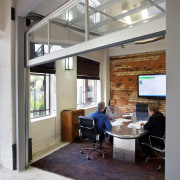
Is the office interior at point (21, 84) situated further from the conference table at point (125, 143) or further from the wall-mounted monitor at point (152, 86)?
the wall-mounted monitor at point (152, 86)

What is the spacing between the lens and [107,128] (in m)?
3.11

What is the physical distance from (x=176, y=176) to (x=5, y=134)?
2982mm

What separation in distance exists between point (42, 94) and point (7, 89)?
121 cm

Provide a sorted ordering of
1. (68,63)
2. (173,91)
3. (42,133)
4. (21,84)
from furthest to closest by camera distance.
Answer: (68,63), (42,133), (21,84), (173,91)

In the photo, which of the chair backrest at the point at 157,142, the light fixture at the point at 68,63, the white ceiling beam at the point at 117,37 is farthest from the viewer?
the light fixture at the point at 68,63

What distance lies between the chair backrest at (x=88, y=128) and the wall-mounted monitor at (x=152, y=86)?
127 inches

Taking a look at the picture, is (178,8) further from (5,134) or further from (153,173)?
(5,134)

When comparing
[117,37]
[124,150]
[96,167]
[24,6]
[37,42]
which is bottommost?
[96,167]

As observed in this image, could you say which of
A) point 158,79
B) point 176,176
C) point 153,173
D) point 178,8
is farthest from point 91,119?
point 158,79

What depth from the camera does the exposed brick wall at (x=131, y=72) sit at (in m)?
5.59

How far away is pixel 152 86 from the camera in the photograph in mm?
5613

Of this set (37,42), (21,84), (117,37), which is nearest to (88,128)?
(21,84)

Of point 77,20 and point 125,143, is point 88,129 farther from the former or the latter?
point 77,20

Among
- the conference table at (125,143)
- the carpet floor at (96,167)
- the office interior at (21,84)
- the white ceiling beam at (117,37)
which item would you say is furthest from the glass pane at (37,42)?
the carpet floor at (96,167)
